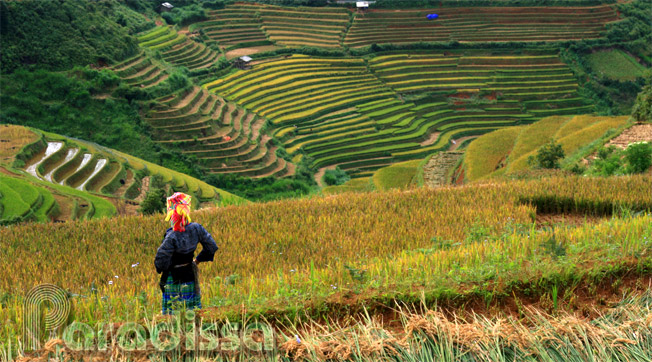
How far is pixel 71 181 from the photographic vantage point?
63.7ft

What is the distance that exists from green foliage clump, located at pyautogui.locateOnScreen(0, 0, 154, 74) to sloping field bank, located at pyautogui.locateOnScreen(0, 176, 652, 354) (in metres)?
27.2

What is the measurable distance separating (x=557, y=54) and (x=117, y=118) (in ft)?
116

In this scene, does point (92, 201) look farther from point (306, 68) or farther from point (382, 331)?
point (306, 68)

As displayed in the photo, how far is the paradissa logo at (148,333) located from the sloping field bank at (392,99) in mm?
28358

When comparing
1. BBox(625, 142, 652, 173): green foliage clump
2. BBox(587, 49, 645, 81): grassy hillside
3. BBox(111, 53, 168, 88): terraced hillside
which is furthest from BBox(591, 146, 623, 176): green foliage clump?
BBox(587, 49, 645, 81): grassy hillside

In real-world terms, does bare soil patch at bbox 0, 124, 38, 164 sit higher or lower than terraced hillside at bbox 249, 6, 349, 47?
lower

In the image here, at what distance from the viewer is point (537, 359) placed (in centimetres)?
268

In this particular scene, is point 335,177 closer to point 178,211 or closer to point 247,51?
point 247,51

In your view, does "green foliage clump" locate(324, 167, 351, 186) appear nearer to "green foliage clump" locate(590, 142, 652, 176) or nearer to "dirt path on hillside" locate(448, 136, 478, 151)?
"dirt path on hillside" locate(448, 136, 478, 151)

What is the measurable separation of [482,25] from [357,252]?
4720 cm

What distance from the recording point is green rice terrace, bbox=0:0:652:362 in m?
2.79

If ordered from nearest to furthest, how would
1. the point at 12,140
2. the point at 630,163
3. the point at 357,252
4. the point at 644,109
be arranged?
the point at 357,252 → the point at 630,163 → the point at 644,109 → the point at 12,140

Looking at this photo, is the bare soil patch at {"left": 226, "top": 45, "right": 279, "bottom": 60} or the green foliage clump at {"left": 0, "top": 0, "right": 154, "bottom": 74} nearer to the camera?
the green foliage clump at {"left": 0, "top": 0, "right": 154, "bottom": 74}

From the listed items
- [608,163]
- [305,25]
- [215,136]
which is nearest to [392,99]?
[305,25]
